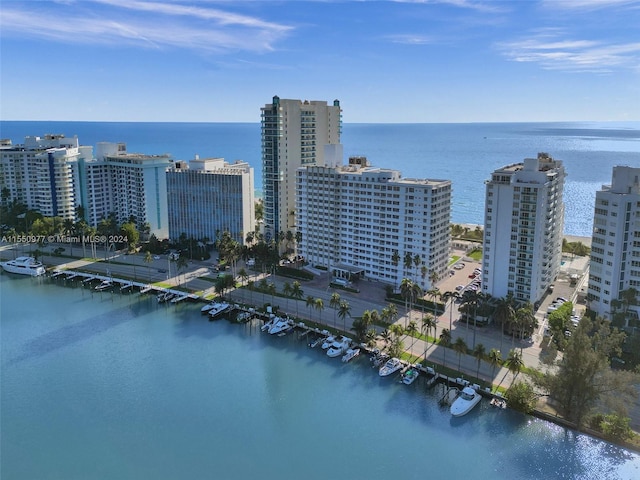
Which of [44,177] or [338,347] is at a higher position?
[44,177]

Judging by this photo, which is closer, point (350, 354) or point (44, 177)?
point (350, 354)

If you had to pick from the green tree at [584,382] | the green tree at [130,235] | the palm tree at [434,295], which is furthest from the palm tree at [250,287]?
the green tree at [584,382]

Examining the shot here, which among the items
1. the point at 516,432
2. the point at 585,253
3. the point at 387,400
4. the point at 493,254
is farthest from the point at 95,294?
the point at 585,253

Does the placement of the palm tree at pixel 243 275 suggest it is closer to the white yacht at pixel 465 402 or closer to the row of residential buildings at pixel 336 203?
the row of residential buildings at pixel 336 203

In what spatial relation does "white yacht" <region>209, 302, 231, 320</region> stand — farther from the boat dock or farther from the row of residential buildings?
the row of residential buildings

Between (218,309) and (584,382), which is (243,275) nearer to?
(218,309)

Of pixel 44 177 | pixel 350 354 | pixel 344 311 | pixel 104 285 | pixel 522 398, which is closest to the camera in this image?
pixel 522 398

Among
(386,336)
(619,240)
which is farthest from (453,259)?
(386,336)
